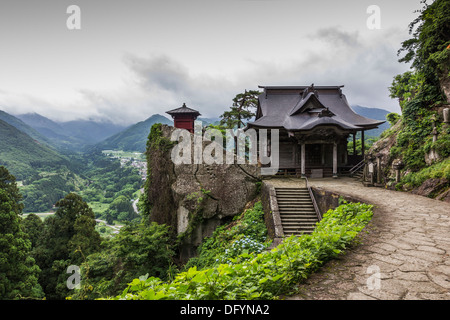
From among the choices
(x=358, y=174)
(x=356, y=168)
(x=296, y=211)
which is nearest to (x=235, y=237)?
(x=296, y=211)

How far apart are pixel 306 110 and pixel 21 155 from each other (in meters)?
142

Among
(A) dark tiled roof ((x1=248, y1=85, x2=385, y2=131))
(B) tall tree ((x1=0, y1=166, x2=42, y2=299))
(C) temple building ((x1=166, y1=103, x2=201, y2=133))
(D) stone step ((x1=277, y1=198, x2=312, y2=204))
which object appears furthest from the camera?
(C) temple building ((x1=166, y1=103, x2=201, y2=133))

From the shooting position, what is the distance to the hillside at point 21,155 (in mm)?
99375

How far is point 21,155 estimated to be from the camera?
113m

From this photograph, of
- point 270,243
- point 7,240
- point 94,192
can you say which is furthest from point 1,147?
point 270,243

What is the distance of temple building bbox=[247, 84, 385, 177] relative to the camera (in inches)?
588

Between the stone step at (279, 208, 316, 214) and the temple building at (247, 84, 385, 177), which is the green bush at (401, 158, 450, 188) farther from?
the temple building at (247, 84, 385, 177)

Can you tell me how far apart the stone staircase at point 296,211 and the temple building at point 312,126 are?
4.29 m

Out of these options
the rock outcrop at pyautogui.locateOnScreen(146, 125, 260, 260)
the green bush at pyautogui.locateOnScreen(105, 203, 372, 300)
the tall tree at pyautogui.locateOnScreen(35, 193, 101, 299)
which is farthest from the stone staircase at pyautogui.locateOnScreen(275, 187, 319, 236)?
the tall tree at pyautogui.locateOnScreen(35, 193, 101, 299)

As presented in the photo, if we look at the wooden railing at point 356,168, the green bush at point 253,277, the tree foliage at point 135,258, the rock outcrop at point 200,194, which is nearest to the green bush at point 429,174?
the wooden railing at point 356,168

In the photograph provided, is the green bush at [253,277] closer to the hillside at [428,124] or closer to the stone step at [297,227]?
the stone step at [297,227]

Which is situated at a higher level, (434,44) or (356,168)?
(434,44)

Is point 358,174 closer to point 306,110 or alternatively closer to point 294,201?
point 306,110
